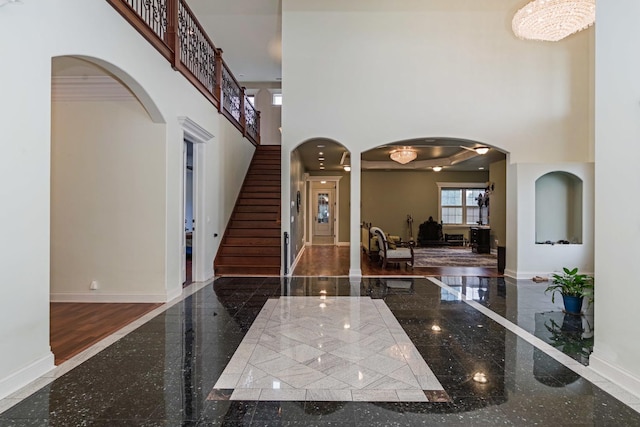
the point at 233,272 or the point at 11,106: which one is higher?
the point at 11,106

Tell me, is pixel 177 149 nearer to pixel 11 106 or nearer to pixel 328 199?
pixel 11 106

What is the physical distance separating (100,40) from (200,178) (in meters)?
2.93

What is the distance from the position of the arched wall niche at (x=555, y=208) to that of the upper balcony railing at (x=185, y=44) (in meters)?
6.49

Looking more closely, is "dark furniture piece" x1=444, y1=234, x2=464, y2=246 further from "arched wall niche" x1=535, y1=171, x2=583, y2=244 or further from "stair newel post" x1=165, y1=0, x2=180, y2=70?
"stair newel post" x1=165, y1=0, x2=180, y2=70

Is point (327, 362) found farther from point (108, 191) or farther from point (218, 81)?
point (218, 81)

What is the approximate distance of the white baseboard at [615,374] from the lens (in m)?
2.32

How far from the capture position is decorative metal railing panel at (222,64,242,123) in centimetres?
741

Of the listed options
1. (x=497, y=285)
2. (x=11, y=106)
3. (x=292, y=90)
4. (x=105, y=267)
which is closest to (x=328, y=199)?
(x=292, y=90)

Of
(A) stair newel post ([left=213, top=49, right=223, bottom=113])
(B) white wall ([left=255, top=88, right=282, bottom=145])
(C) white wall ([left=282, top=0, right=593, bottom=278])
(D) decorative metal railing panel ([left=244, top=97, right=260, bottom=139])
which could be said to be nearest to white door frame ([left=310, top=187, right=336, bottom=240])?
(B) white wall ([left=255, top=88, right=282, bottom=145])

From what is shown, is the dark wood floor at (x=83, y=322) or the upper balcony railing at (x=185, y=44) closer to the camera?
the dark wood floor at (x=83, y=322)

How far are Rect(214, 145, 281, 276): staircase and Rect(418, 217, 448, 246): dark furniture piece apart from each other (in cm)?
597

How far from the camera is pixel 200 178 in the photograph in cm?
601

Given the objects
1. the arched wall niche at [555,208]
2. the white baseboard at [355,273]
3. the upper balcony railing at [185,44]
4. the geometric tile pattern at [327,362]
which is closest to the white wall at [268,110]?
the upper balcony railing at [185,44]

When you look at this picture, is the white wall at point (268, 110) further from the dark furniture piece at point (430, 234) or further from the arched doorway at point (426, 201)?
the dark furniture piece at point (430, 234)
